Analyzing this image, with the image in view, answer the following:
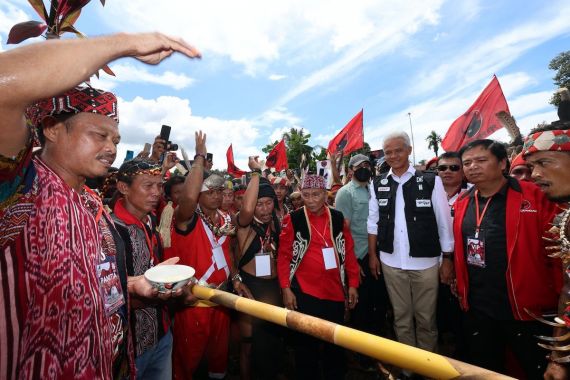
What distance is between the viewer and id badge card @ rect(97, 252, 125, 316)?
1.66m

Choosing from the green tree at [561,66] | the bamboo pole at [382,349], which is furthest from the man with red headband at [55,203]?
the green tree at [561,66]

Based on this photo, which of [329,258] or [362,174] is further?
[362,174]

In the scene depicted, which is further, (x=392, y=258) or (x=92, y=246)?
(x=392, y=258)

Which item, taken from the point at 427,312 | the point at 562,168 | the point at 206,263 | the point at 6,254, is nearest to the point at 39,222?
the point at 6,254

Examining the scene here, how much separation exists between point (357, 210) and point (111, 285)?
13.2 feet

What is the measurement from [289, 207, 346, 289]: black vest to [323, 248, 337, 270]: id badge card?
0.33 feet

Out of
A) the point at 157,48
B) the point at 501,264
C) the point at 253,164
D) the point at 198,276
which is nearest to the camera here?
the point at 157,48

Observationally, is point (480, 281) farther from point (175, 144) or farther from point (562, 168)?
point (175, 144)

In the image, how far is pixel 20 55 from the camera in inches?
27.6

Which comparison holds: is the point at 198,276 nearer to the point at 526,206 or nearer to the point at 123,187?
the point at 123,187

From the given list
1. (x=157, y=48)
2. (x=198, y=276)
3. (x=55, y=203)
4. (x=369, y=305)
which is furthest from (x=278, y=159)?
(x=157, y=48)

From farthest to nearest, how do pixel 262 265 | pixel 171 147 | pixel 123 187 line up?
pixel 171 147 < pixel 262 265 < pixel 123 187

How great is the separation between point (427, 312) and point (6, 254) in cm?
418

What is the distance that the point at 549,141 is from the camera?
7.54 ft
